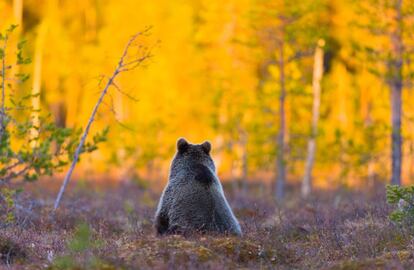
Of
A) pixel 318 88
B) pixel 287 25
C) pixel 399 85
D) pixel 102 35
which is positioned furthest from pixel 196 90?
pixel 399 85

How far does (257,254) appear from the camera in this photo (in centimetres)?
884

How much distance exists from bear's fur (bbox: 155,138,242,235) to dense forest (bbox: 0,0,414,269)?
A: 2.01 ft

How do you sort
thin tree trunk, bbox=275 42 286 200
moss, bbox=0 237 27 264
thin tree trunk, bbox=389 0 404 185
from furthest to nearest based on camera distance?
1. thin tree trunk, bbox=275 42 286 200
2. thin tree trunk, bbox=389 0 404 185
3. moss, bbox=0 237 27 264

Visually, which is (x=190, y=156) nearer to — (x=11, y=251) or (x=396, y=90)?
(x=11, y=251)

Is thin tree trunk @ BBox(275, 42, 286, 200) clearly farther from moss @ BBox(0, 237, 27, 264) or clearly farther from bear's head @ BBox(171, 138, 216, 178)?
moss @ BBox(0, 237, 27, 264)

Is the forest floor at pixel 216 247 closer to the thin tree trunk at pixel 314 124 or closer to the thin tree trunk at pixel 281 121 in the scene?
the thin tree trunk at pixel 281 121

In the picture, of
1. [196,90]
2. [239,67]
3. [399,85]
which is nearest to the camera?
[399,85]

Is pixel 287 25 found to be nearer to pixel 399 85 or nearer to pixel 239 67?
pixel 399 85

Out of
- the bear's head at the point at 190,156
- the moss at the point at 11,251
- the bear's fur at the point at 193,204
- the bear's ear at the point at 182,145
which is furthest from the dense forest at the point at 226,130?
the bear's ear at the point at 182,145

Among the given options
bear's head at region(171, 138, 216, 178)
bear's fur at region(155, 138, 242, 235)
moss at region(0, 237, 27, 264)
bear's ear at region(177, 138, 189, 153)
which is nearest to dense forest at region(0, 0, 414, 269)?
moss at region(0, 237, 27, 264)

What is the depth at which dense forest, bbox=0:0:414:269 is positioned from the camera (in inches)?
373

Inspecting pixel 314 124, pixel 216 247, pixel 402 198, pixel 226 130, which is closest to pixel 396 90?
pixel 314 124

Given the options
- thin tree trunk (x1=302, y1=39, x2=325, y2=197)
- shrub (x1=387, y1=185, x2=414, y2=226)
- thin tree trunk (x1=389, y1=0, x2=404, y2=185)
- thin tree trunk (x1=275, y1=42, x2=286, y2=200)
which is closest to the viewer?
shrub (x1=387, y1=185, x2=414, y2=226)

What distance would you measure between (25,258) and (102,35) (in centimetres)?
3247
